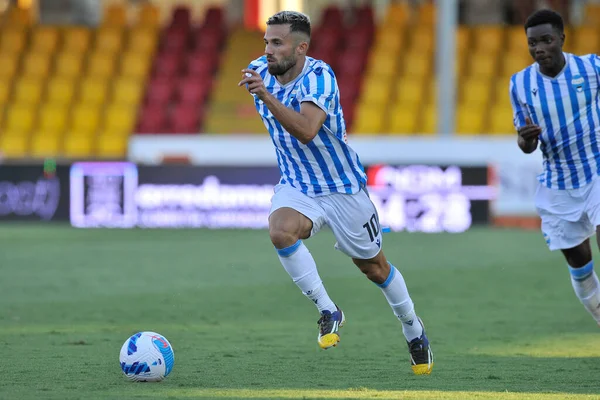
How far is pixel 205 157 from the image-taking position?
61.3ft

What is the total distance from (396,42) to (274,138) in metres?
15.7

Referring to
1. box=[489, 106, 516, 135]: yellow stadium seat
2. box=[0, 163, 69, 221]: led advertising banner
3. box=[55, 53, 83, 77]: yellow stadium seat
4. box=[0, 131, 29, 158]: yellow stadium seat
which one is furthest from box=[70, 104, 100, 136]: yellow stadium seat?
box=[489, 106, 516, 135]: yellow stadium seat

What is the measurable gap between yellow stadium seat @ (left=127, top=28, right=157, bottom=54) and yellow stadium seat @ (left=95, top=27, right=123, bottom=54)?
23 centimetres

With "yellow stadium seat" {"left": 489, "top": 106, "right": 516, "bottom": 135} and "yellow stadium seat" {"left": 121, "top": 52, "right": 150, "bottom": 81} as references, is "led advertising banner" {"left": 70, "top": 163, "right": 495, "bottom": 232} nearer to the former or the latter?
"yellow stadium seat" {"left": 489, "top": 106, "right": 516, "bottom": 135}

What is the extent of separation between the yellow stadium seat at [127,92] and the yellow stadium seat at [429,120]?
17.4ft

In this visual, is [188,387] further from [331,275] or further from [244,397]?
[331,275]

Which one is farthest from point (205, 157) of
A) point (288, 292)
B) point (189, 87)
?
point (288, 292)

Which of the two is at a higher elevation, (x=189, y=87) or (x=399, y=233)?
(x=189, y=87)

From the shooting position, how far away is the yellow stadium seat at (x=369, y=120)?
64.4 feet

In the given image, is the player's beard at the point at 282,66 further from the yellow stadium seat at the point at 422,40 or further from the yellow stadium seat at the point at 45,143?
the yellow stadium seat at the point at 422,40

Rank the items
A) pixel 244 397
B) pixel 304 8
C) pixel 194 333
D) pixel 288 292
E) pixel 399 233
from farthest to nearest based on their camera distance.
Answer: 1. pixel 304 8
2. pixel 399 233
3. pixel 288 292
4. pixel 194 333
5. pixel 244 397

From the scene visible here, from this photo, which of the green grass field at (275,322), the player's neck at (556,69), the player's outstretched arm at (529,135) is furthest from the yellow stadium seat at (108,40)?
the player's outstretched arm at (529,135)

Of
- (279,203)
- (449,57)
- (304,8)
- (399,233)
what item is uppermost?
(304,8)

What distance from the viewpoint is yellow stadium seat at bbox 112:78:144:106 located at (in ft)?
69.7
